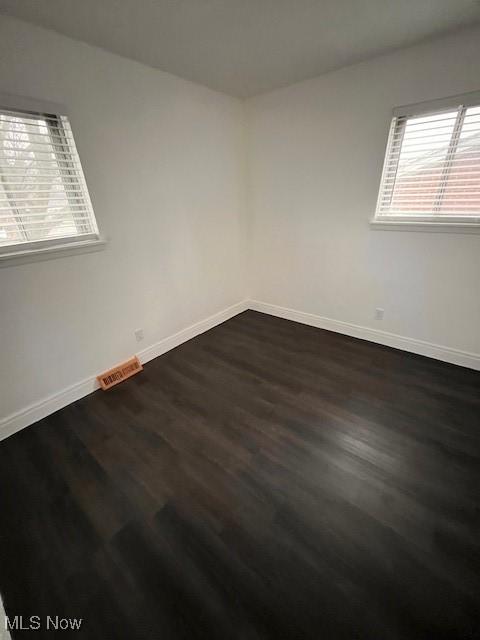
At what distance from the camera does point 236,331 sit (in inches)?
123

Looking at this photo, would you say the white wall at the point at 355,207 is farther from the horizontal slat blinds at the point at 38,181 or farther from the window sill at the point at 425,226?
the horizontal slat blinds at the point at 38,181

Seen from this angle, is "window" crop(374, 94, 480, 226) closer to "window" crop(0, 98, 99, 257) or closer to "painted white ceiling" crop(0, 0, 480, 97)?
"painted white ceiling" crop(0, 0, 480, 97)

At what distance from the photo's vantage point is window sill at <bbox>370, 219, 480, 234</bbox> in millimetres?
2002

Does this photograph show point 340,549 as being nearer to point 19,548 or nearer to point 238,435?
point 238,435

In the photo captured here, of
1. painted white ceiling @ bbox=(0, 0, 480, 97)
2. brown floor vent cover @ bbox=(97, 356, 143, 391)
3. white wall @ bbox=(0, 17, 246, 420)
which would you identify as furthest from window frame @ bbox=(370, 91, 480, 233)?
brown floor vent cover @ bbox=(97, 356, 143, 391)

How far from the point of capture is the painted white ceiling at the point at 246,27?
1.41 metres

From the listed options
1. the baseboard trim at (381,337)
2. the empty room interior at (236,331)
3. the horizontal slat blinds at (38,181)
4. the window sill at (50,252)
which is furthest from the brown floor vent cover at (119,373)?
the baseboard trim at (381,337)

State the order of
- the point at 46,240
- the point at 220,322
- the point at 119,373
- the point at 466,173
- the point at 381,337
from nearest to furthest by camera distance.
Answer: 1. the point at 46,240
2. the point at 466,173
3. the point at 119,373
4. the point at 381,337
5. the point at 220,322

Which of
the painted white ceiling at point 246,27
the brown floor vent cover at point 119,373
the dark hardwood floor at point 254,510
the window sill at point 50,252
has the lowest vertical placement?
the dark hardwood floor at point 254,510

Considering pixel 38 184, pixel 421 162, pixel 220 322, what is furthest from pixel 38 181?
pixel 421 162

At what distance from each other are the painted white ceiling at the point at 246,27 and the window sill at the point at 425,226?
1.17 meters

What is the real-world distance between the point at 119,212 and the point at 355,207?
2.08m

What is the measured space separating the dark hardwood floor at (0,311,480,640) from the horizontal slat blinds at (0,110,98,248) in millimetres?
1324

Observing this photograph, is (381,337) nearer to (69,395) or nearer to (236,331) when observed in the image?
(236,331)
